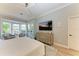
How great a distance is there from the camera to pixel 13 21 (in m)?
1.48

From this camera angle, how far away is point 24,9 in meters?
1.48

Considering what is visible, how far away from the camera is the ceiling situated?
1378 mm

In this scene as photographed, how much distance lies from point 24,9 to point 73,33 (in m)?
1.12

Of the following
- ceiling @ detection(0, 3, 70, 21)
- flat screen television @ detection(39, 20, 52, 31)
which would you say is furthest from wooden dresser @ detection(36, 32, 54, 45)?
ceiling @ detection(0, 3, 70, 21)

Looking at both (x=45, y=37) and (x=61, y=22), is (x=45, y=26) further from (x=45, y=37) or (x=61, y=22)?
(x=61, y=22)

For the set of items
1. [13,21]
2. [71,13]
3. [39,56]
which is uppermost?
[71,13]

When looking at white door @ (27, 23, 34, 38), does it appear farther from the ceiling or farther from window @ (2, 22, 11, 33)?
window @ (2, 22, 11, 33)

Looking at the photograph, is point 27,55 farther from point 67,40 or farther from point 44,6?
point 67,40

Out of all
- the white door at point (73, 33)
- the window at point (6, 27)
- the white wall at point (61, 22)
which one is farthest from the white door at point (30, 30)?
the white door at point (73, 33)

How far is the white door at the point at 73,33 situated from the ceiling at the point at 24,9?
0.46 m

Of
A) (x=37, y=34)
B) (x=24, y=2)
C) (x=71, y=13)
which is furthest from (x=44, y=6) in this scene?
(x=71, y=13)

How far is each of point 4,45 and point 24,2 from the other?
0.63m

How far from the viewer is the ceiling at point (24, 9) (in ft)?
4.52

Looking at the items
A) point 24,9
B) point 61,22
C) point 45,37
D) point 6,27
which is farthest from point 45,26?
point 6,27
